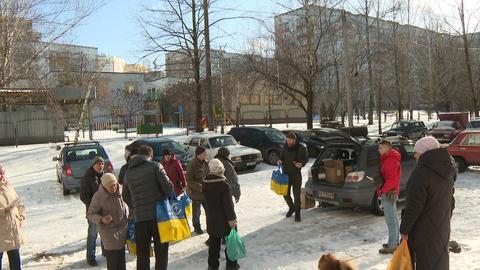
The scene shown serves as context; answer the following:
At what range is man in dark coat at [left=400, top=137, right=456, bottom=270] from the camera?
4.23 m

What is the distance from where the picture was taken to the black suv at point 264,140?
745 inches

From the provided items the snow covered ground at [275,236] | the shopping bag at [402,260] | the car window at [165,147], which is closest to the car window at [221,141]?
the car window at [165,147]

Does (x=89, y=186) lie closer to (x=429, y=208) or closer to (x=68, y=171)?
(x=429, y=208)

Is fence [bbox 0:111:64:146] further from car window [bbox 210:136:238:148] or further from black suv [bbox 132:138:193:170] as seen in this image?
car window [bbox 210:136:238:148]

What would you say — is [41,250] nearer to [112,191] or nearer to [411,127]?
[112,191]

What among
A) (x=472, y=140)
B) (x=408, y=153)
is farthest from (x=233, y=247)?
(x=472, y=140)

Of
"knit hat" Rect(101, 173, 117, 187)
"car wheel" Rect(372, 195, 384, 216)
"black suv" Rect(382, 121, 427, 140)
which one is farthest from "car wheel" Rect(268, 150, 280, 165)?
"knit hat" Rect(101, 173, 117, 187)

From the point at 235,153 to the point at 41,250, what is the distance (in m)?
9.66

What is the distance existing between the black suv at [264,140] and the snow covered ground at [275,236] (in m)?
5.81

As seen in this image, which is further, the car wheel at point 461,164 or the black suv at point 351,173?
the car wheel at point 461,164

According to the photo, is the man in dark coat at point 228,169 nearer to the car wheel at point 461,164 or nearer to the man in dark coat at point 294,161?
the man in dark coat at point 294,161

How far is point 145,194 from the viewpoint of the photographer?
Answer: 18.1 feet

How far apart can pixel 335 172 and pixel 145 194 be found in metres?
4.78

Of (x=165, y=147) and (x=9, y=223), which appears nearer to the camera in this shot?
(x=9, y=223)
